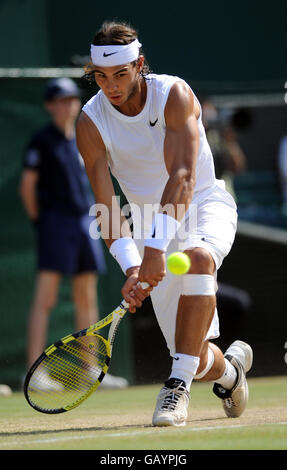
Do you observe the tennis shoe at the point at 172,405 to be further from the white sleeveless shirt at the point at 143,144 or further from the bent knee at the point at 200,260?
the white sleeveless shirt at the point at 143,144

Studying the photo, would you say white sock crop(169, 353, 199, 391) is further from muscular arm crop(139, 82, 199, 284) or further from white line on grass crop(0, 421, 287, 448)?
muscular arm crop(139, 82, 199, 284)

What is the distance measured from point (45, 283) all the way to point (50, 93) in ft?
4.81

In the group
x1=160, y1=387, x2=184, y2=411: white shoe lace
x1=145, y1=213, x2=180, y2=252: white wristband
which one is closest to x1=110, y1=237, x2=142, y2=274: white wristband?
x1=145, y1=213, x2=180, y2=252: white wristband

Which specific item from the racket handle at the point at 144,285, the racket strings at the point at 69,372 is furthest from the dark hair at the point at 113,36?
the racket strings at the point at 69,372

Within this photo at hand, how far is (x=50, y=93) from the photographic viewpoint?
26.7ft

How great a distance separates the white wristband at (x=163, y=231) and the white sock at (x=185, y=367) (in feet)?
1.68

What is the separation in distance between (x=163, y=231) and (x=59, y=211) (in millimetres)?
3505

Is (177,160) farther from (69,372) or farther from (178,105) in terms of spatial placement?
(69,372)

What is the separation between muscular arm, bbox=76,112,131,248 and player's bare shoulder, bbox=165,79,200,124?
37 centimetres

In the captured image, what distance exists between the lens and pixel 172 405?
15.2 feet

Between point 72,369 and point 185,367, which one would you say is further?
point 72,369

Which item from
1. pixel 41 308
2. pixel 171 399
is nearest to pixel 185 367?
pixel 171 399
